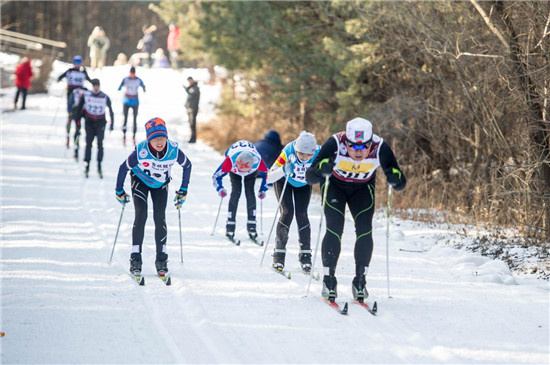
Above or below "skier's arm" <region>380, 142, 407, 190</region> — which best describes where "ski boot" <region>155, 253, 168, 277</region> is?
below

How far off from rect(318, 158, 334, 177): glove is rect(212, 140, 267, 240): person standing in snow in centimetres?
298

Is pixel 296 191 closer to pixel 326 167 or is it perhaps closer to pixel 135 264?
pixel 326 167

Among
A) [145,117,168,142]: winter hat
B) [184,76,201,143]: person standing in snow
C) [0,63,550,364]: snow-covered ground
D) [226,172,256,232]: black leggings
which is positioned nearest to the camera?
[0,63,550,364]: snow-covered ground

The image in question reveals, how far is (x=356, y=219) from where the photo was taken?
23.7 ft

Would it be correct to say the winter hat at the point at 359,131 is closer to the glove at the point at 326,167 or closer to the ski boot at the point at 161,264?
the glove at the point at 326,167

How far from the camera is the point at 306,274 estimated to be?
337 inches

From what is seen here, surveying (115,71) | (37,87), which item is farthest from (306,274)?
(115,71)

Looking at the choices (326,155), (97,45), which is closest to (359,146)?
(326,155)

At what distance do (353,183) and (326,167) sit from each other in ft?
1.46

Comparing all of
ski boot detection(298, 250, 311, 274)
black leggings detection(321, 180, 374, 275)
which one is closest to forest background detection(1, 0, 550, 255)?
ski boot detection(298, 250, 311, 274)

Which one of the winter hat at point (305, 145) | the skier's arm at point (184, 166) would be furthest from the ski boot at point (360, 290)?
the skier's arm at point (184, 166)

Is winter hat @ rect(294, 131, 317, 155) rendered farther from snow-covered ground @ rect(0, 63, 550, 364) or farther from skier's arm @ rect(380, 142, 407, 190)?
snow-covered ground @ rect(0, 63, 550, 364)

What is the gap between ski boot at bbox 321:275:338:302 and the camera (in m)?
7.23

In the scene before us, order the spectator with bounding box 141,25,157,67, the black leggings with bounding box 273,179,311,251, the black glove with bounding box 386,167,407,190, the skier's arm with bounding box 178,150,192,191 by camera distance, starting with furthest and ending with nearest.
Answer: the spectator with bounding box 141,25,157,67 → the black leggings with bounding box 273,179,311,251 → the skier's arm with bounding box 178,150,192,191 → the black glove with bounding box 386,167,407,190
